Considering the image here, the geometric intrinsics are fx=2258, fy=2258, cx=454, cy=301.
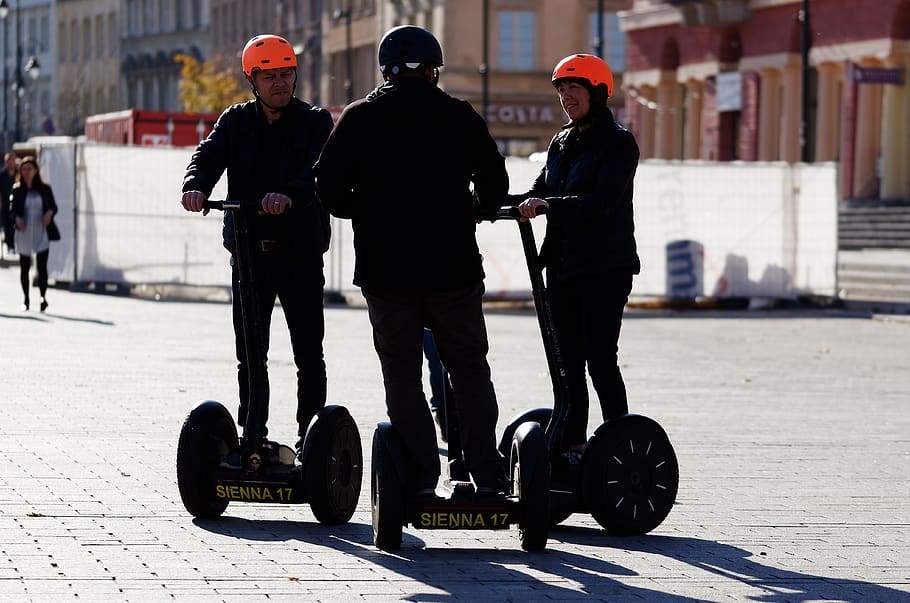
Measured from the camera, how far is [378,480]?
8117mm

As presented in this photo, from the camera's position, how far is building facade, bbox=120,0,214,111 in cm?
10150

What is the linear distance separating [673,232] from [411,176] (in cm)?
2109

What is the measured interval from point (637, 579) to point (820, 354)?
1369 cm

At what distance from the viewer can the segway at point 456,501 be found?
8.12 metres

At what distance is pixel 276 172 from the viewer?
9.27m

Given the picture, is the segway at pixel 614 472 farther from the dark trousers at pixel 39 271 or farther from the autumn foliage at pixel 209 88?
the autumn foliage at pixel 209 88

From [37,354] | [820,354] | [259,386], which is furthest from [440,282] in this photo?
[820,354]

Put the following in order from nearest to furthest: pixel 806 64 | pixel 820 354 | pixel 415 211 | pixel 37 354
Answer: pixel 415 211
pixel 37 354
pixel 820 354
pixel 806 64

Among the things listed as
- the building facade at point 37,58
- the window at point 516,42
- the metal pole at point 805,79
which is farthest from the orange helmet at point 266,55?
the building facade at point 37,58

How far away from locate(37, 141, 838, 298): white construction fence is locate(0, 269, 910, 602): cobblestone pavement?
9.51m

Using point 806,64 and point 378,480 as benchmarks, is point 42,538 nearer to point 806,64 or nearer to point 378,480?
point 378,480

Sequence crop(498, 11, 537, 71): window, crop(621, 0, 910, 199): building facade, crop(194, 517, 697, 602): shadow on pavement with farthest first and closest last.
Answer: crop(498, 11, 537, 71): window
crop(621, 0, 910, 199): building facade
crop(194, 517, 697, 602): shadow on pavement

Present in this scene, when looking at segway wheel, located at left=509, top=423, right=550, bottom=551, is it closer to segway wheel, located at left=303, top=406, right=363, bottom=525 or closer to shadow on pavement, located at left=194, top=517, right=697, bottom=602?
shadow on pavement, located at left=194, top=517, right=697, bottom=602

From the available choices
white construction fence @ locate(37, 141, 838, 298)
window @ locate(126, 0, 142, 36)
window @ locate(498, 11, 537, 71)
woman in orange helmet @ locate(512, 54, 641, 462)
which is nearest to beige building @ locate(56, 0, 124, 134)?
window @ locate(126, 0, 142, 36)
